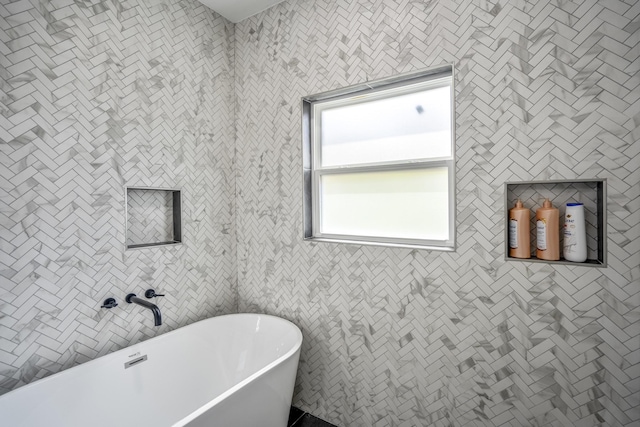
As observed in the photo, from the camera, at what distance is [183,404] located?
1.75 metres

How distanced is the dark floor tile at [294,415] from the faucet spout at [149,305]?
1088mm

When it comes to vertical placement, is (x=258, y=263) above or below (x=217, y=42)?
below

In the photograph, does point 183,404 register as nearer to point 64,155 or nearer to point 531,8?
point 64,155

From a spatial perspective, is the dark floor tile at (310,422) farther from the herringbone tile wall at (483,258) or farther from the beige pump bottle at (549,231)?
the beige pump bottle at (549,231)

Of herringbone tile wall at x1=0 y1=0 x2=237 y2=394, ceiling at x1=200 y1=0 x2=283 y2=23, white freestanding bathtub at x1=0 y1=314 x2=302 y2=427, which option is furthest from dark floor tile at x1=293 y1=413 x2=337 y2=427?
ceiling at x1=200 y1=0 x2=283 y2=23

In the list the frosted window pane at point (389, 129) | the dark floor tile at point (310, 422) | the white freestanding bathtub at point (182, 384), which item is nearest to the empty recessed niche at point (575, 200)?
the frosted window pane at point (389, 129)

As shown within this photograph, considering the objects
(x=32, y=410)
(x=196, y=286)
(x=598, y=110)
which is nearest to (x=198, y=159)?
(x=196, y=286)

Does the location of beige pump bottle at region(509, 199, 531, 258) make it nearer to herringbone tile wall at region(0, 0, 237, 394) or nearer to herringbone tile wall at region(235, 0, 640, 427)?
herringbone tile wall at region(235, 0, 640, 427)

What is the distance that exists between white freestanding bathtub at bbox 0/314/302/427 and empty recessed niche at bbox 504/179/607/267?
1.36 m

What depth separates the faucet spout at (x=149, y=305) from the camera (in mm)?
1608

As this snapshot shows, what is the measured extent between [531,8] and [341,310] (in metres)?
1.83

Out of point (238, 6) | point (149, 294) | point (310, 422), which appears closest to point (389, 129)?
point (238, 6)

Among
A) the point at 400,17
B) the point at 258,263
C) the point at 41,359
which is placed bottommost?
the point at 41,359

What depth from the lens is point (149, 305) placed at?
1.62 metres
